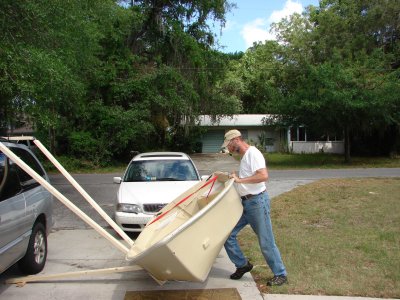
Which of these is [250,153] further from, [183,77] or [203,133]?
[203,133]

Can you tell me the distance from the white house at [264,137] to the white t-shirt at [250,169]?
111ft

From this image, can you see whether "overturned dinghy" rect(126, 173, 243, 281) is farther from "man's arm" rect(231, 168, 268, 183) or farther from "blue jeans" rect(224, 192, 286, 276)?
"blue jeans" rect(224, 192, 286, 276)

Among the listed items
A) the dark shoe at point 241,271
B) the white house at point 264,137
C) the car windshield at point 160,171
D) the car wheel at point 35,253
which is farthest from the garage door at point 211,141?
the dark shoe at point 241,271

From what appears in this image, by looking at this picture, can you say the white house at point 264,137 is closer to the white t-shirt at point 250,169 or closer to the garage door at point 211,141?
the garage door at point 211,141

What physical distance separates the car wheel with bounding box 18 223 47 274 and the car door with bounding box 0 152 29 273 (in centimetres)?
33

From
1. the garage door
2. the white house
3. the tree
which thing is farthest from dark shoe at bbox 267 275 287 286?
the garage door

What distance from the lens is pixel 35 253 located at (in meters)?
6.10

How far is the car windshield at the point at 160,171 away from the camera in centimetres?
925

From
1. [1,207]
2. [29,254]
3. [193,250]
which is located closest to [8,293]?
[29,254]

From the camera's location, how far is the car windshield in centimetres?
925

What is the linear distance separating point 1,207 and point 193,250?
2.13 metres

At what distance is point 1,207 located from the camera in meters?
4.85

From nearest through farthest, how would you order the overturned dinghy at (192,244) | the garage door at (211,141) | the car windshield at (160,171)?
the overturned dinghy at (192,244) → the car windshield at (160,171) → the garage door at (211,141)

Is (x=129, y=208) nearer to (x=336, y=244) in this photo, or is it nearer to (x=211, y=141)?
(x=336, y=244)
